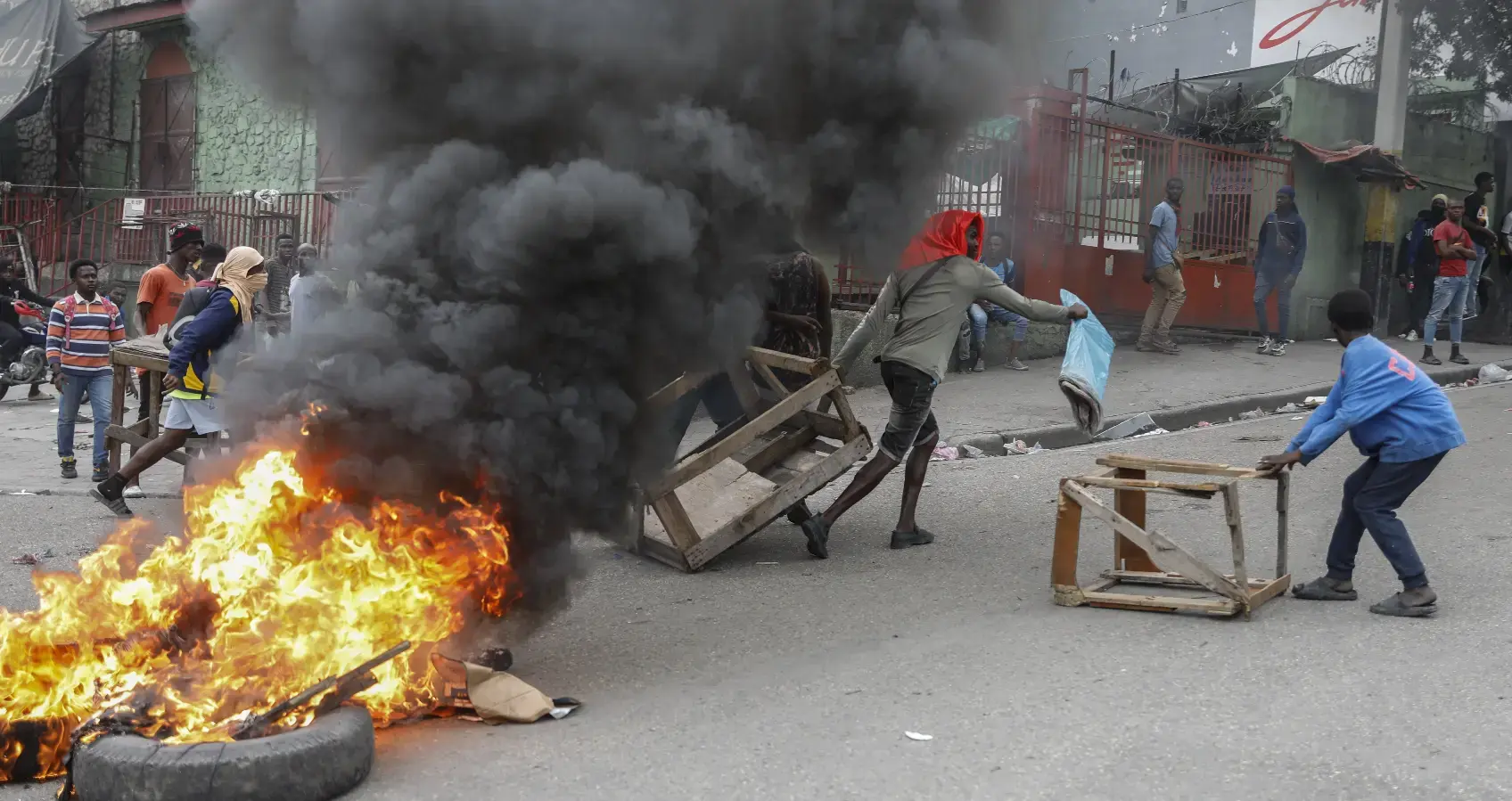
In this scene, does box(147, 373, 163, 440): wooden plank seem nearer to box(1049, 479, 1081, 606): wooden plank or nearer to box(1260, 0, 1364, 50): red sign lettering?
box(1049, 479, 1081, 606): wooden plank

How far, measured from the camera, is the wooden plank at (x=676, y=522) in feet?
19.0

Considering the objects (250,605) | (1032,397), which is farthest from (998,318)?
(250,605)

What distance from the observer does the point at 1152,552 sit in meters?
5.12

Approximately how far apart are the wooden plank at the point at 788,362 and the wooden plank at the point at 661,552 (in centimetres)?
108

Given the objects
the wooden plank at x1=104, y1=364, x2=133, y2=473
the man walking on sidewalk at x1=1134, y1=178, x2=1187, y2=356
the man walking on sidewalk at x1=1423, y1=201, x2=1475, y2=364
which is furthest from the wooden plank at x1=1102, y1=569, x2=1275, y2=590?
the man walking on sidewalk at x1=1423, y1=201, x2=1475, y2=364

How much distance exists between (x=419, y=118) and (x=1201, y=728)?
129 inches

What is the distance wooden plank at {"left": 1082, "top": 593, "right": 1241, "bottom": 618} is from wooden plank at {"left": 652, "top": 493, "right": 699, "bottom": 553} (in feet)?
5.77

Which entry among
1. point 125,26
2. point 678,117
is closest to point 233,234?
point 125,26

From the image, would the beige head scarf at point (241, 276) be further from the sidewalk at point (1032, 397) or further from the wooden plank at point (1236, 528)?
the wooden plank at point (1236, 528)

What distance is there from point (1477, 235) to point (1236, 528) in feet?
35.8

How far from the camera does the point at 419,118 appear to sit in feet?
14.7

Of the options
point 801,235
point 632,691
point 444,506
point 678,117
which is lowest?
point 632,691

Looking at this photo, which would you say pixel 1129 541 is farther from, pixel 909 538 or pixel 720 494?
pixel 720 494

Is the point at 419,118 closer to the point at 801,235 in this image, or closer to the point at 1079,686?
the point at 801,235
